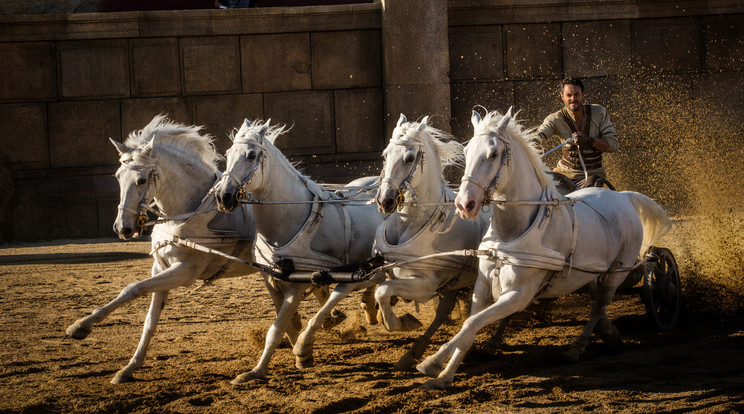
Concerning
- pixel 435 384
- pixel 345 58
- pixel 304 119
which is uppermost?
pixel 345 58

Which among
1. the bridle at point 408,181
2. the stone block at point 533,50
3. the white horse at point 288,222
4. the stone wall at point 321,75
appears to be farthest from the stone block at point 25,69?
the bridle at point 408,181

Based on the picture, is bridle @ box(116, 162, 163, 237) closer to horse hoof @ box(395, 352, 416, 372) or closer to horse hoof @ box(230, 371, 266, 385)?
horse hoof @ box(230, 371, 266, 385)

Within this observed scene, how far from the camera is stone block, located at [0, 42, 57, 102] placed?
13.8m

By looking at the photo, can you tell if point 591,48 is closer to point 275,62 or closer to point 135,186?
point 275,62

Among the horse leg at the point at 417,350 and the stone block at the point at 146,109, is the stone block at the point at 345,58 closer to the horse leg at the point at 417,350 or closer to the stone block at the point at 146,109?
the stone block at the point at 146,109

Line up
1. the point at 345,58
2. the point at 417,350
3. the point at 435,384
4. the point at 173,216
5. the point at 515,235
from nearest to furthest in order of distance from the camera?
the point at 435,384 < the point at 515,235 < the point at 417,350 < the point at 173,216 < the point at 345,58

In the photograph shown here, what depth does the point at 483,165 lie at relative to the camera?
5.46m

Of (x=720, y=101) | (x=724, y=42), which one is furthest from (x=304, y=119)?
(x=724, y=42)

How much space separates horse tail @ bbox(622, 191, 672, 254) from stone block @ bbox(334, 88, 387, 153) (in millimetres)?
7474

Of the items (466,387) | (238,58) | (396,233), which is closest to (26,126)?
(238,58)

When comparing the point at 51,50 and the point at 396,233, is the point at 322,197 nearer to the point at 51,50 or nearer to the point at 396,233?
the point at 396,233

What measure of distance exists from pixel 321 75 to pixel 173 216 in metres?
7.83

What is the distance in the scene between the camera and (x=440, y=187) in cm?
636

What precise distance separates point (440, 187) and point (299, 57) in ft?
27.0
